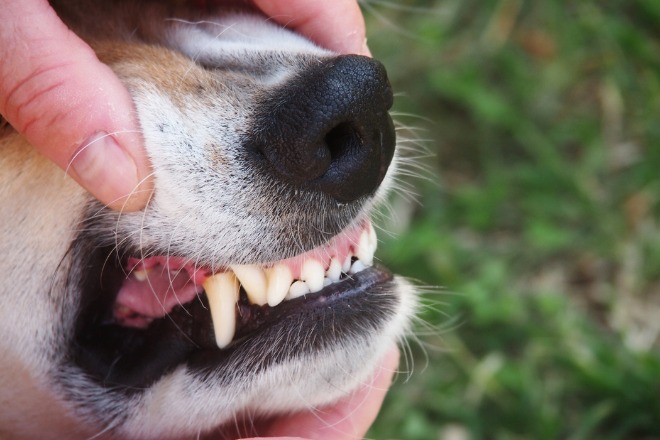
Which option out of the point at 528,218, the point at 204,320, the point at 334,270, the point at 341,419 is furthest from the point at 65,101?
the point at 528,218

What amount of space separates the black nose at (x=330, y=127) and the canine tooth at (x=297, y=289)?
0.28 metres

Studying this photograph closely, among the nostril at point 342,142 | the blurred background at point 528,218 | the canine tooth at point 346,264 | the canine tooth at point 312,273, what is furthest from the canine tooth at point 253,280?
the blurred background at point 528,218

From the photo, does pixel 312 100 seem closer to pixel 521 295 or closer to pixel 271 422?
pixel 271 422

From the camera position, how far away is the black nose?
2.06m

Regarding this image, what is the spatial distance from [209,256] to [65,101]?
1.78 feet

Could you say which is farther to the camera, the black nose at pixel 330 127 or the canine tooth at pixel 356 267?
the canine tooth at pixel 356 267

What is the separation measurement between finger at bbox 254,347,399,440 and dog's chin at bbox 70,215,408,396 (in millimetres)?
187

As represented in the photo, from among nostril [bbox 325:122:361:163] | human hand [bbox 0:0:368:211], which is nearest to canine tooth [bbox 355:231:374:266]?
nostril [bbox 325:122:361:163]

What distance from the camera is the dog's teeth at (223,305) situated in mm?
2277

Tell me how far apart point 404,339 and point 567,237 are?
5.89 feet

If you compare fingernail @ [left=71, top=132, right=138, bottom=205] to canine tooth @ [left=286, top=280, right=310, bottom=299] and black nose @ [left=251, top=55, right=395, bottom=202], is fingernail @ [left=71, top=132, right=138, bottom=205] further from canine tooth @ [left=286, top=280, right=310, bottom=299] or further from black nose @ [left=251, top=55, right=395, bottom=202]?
canine tooth @ [left=286, top=280, right=310, bottom=299]

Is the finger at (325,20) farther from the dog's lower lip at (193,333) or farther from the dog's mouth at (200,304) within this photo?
the dog's lower lip at (193,333)

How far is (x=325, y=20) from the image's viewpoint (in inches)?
102

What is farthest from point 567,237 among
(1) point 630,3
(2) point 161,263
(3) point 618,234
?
(2) point 161,263
